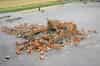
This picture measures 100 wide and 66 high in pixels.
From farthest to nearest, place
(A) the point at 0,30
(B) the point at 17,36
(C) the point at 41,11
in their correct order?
(C) the point at 41,11
(A) the point at 0,30
(B) the point at 17,36

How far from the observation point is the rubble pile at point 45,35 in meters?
1.92

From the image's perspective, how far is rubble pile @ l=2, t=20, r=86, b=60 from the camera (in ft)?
6.31

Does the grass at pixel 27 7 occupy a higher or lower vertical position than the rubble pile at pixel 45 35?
higher

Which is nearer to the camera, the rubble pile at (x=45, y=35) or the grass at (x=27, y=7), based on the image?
the rubble pile at (x=45, y=35)

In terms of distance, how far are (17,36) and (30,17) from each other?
47 centimetres

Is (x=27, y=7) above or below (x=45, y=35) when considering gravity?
Answer: above

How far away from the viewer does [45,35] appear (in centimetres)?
210

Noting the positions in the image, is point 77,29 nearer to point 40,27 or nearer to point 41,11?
point 40,27

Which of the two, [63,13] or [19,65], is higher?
[63,13]

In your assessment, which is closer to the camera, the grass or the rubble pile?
the rubble pile

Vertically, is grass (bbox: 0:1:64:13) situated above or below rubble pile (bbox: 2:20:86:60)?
above

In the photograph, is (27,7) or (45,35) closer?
(45,35)

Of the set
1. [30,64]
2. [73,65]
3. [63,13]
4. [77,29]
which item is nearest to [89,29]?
[77,29]

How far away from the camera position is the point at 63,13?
2.60 metres
